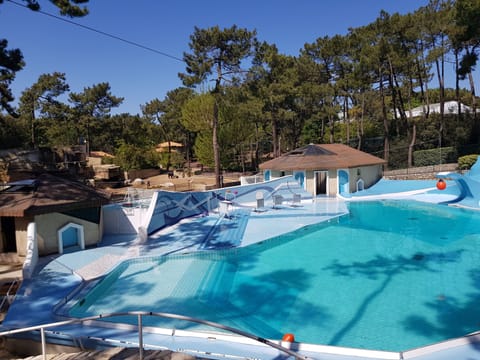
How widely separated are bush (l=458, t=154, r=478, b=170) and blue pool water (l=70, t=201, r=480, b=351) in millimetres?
12536

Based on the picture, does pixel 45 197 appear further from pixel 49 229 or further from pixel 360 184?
pixel 360 184

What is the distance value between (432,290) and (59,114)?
42668mm

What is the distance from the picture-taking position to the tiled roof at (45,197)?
1024 centimetres

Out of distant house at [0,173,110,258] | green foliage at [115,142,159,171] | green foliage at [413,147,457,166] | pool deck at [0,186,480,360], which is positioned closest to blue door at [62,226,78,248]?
distant house at [0,173,110,258]

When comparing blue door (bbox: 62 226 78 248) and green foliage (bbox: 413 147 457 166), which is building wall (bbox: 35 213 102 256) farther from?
green foliage (bbox: 413 147 457 166)

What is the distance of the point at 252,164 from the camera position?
133 ft

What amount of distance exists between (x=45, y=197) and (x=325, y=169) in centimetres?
1593

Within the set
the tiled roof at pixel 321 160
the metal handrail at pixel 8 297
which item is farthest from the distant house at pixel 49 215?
the tiled roof at pixel 321 160

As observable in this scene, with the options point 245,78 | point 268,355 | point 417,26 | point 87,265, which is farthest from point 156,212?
point 417,26

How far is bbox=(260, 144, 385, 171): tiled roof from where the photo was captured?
21866 millimetres

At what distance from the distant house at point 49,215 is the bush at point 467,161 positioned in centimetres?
2413

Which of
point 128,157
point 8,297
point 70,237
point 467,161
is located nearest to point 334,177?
point 467,161

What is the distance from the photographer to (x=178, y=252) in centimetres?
1146

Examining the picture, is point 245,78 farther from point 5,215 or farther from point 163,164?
point 163,164
